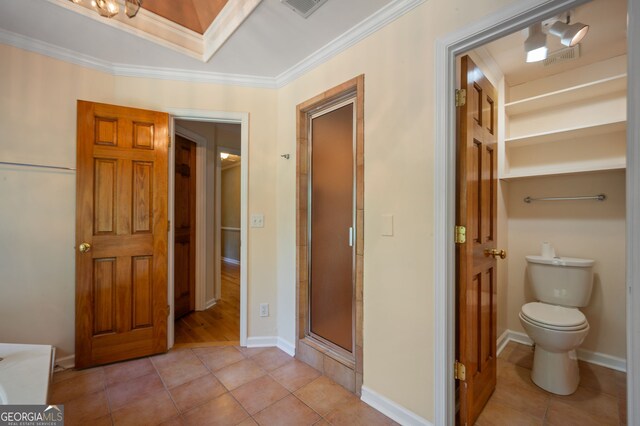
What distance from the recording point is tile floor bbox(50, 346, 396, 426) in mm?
1630

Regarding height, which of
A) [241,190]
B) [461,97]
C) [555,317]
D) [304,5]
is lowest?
[555,317]

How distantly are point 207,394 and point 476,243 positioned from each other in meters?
2.00

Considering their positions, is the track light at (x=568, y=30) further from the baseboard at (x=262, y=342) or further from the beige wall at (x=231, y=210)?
the beige wall at (x=231, y=210)

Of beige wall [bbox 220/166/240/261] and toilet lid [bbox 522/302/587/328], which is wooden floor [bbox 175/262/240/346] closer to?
toilet lid [bbox 522/302/587/328]

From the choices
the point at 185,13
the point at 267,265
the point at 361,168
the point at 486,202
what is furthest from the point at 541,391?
the point at 185,13

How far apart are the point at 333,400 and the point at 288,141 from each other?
2.04 m

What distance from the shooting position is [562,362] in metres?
1.87

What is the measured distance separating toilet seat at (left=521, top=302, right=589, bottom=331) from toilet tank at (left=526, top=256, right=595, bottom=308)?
108 millimetres

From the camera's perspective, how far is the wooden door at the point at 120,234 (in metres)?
2.10

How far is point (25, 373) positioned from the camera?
0.78 meters

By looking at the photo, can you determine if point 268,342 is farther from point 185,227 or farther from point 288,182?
point 185,227

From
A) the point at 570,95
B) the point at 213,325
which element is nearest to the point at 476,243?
the point at 570,95

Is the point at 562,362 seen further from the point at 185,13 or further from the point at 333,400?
the point at 185,13

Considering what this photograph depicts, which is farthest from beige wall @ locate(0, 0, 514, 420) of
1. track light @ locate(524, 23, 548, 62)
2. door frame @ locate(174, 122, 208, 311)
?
door frame @ locate(174, 122, 208, 311)
